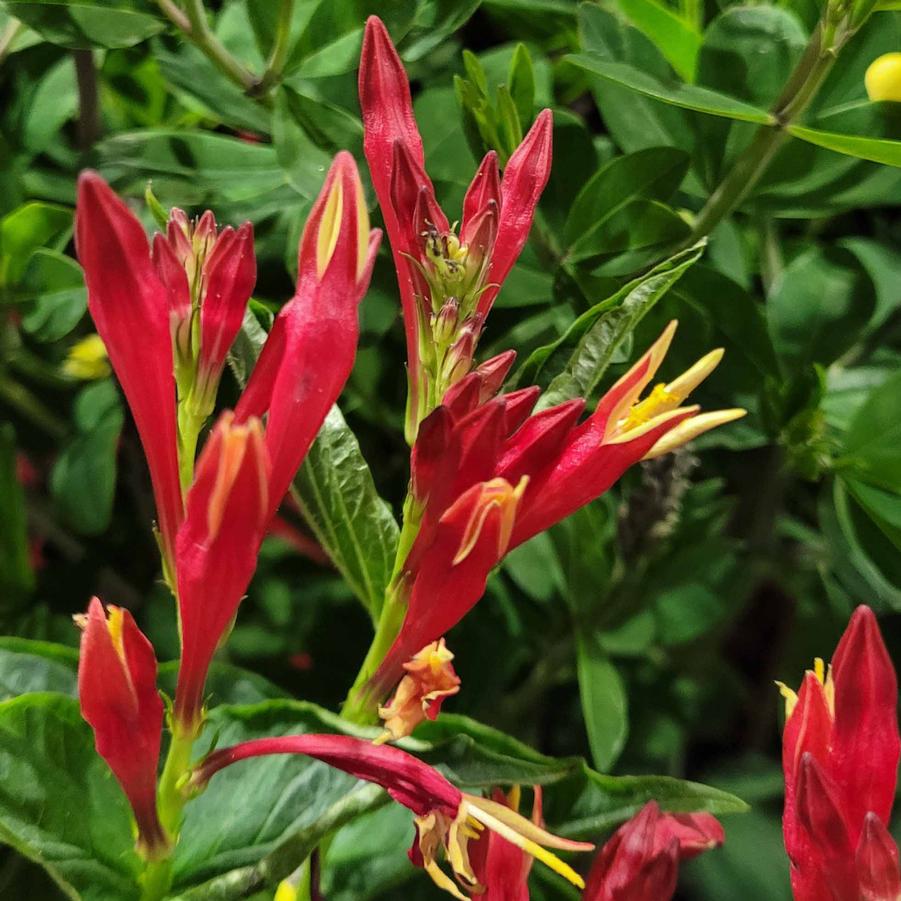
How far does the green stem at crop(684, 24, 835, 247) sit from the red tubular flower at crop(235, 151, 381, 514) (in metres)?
0.20

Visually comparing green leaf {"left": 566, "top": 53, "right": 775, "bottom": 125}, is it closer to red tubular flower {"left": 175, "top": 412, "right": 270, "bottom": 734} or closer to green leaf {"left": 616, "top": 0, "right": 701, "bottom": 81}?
green leaf {"left": 616, "top": 0, "right": 701, "bottom": 81}

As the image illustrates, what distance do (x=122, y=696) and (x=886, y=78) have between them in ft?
1.28

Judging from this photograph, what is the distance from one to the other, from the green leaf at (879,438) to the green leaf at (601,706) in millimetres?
163

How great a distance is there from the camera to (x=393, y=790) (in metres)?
0.33

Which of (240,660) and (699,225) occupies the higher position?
(699,225)

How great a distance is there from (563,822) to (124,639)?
0.63 ft

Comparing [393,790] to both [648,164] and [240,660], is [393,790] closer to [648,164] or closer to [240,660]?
[648,164]

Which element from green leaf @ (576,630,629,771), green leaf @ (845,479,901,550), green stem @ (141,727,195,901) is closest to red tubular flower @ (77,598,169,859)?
green stem @ (141,727,195,901)

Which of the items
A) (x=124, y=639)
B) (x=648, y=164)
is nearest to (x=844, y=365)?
(x=648, y=164)

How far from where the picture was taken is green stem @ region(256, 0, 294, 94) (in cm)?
46

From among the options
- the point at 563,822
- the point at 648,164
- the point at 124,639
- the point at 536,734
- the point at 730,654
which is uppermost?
the point at 648,164

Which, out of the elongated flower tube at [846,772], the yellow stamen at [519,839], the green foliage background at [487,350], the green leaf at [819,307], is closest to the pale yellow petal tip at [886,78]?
the green foliage background at [487,350]

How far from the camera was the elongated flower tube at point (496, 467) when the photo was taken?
313mm

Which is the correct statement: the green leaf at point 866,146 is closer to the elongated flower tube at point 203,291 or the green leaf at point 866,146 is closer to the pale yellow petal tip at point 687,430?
the pale yellow petal tip at point 687,430
